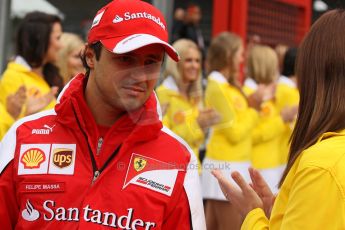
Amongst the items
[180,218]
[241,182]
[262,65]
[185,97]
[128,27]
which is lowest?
[185,97]

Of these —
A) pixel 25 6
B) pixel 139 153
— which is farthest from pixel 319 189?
pixel 25 6

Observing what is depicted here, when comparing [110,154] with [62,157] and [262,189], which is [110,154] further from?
[262,189]

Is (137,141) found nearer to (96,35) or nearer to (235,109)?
(96,35)

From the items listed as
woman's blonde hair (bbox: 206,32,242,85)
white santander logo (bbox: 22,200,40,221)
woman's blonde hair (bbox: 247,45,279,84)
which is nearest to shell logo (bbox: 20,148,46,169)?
white santander logo (bbox: 22,200,40,221)

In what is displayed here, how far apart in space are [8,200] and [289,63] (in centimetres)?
569

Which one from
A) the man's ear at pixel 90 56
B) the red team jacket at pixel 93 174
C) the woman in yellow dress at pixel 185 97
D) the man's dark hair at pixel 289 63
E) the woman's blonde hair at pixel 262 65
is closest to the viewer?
the red team jacket at pixel 93 174

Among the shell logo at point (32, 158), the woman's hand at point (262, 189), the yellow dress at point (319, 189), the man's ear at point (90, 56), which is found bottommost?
the woman's hand at point (262, 189)

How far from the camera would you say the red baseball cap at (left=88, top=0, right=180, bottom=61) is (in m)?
2.47

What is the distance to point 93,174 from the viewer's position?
2.45 meters

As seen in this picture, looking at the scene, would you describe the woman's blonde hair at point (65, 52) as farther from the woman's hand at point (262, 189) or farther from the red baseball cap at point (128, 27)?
the woman's hand at point (262, 189)

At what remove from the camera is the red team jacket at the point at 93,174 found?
7.88ft

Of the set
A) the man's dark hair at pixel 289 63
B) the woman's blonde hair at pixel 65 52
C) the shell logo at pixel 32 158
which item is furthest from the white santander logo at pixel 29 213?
the man's dark hair at pixel 289 63

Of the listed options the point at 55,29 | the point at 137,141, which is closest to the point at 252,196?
the point at 137,141

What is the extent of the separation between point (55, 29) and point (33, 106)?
880 mm
